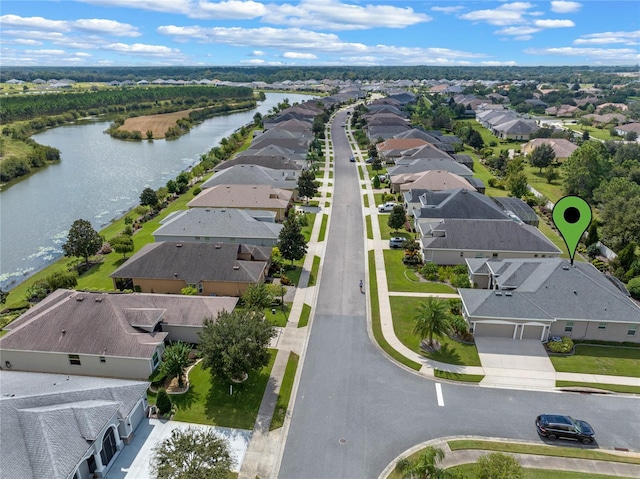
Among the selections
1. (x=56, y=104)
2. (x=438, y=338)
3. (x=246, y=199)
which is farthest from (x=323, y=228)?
(x=56, y=104)

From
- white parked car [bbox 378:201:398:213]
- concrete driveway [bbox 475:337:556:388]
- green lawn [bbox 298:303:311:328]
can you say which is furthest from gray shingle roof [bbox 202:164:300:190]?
concrete driveway [bbox 475:337:556:388]

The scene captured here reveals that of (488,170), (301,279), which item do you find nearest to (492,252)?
(301,279)

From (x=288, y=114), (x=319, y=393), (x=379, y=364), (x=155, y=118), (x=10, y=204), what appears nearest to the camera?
(x=319, y=393)

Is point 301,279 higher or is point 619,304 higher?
point 619,304

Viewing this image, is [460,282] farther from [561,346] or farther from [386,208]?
[386,208]

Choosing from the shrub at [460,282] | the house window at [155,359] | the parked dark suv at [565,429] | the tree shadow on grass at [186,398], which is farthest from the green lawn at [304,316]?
the parked dark suv at [565,429]

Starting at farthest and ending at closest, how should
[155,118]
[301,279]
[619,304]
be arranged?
1. [155,118]
2. [301,279]
3. [619,304]

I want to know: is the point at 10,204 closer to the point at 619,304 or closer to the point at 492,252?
the point at 492,252

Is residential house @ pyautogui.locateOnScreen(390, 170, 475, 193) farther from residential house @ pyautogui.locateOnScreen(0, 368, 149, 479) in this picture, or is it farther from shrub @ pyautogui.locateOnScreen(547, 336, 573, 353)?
residential house @ pyautogui.locateOnScreen(0, 368, 149, 479)
